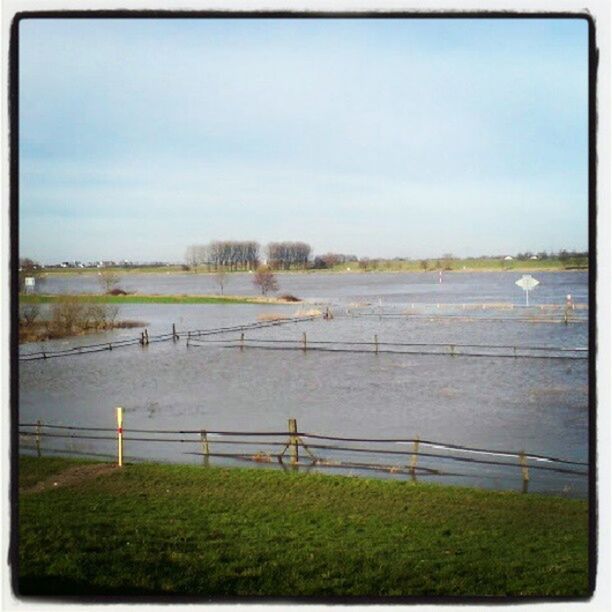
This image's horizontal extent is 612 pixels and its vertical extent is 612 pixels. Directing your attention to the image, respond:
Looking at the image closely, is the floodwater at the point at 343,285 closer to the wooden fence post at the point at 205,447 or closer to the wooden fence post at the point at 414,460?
the wooden fence post at the point at 414,460

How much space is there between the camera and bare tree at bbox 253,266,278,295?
4.72 m

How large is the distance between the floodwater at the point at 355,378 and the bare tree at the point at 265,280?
8 cm

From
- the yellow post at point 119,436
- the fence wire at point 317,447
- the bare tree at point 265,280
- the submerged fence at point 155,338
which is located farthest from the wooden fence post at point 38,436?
the bare tree at point 265,280

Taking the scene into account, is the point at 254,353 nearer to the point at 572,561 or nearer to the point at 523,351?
the point at 523,351

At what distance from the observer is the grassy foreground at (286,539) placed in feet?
12.1

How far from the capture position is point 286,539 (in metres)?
4.43

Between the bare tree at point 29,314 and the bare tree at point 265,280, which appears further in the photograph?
the bare tree at point 265,280

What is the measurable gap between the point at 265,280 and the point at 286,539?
5.88 feet

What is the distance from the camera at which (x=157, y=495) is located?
541 cm

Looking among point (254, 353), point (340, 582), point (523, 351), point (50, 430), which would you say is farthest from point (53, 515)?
point (523, 351)

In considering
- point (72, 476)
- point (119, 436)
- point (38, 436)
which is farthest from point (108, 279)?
point (72, 476)

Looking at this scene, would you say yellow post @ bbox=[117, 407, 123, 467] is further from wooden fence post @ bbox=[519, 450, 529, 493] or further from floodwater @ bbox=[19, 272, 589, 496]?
wooden fence post @ bbox=[519, 450, 529, 493]
